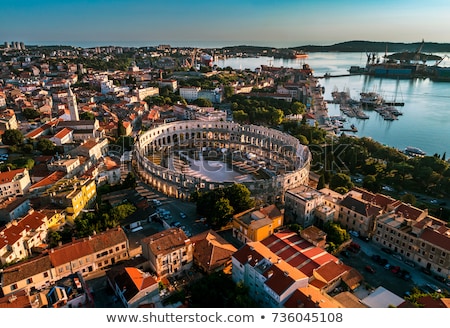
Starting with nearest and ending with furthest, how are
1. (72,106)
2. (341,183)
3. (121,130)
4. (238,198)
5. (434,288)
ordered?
(434,288) < (238,198) < (341,183) < (72,106) < (121,130)

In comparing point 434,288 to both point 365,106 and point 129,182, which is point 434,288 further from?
point 365,106

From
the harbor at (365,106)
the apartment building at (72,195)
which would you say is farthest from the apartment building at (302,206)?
the harbor at (365,106)

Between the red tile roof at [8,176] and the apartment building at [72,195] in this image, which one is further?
the red tile roof at [8,176]

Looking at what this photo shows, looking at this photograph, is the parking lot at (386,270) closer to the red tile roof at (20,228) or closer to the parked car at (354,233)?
the parked car at (354,233)

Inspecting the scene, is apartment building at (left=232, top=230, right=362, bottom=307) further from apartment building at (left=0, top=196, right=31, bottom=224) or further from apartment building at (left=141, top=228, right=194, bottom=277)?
apartment building at (left=0, top=196, right=31, bottom=224)

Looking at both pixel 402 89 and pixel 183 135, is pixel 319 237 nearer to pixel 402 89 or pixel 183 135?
pixel 183 135

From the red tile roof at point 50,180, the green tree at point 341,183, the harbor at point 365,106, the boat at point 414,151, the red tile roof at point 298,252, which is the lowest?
the boat at point 414,151

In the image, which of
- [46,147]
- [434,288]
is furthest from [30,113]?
[434,288]
